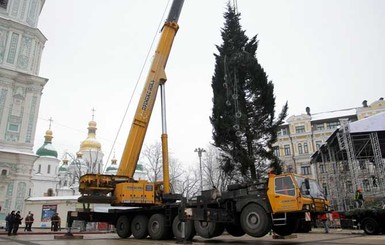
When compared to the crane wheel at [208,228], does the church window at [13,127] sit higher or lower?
higher

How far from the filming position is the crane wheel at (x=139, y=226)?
14.4 meters

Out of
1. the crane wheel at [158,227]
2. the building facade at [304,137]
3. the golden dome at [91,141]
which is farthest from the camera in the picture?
the golden dome at [91,141]

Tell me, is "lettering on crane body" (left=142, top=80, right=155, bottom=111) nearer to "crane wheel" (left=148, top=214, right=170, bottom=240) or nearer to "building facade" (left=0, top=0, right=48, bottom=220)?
"crane wheel" (left=148, top=214, right=170, bottom=240)

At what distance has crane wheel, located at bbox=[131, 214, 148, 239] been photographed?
14422mm

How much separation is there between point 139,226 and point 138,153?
3200mm

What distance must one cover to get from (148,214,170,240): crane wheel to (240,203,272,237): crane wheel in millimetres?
3648

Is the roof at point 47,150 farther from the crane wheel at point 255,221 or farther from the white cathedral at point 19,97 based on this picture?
the crane wheel at point 255,221

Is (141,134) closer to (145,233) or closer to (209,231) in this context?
(145,233)

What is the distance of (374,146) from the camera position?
75.4 feet

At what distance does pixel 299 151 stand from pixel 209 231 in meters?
45.5

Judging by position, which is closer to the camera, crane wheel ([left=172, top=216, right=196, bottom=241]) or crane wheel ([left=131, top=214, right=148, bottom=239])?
crane wheel ([left=172, top=216, right=196, bottom=241])

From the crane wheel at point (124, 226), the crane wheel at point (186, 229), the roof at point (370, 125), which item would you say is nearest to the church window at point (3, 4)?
the crane wheel at point (124, 226)

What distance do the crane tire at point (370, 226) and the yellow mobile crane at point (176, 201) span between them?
17.8 ft

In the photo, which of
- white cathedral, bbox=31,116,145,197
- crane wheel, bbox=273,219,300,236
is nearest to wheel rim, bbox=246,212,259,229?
crane wheel, bbox=273,219,300,236
